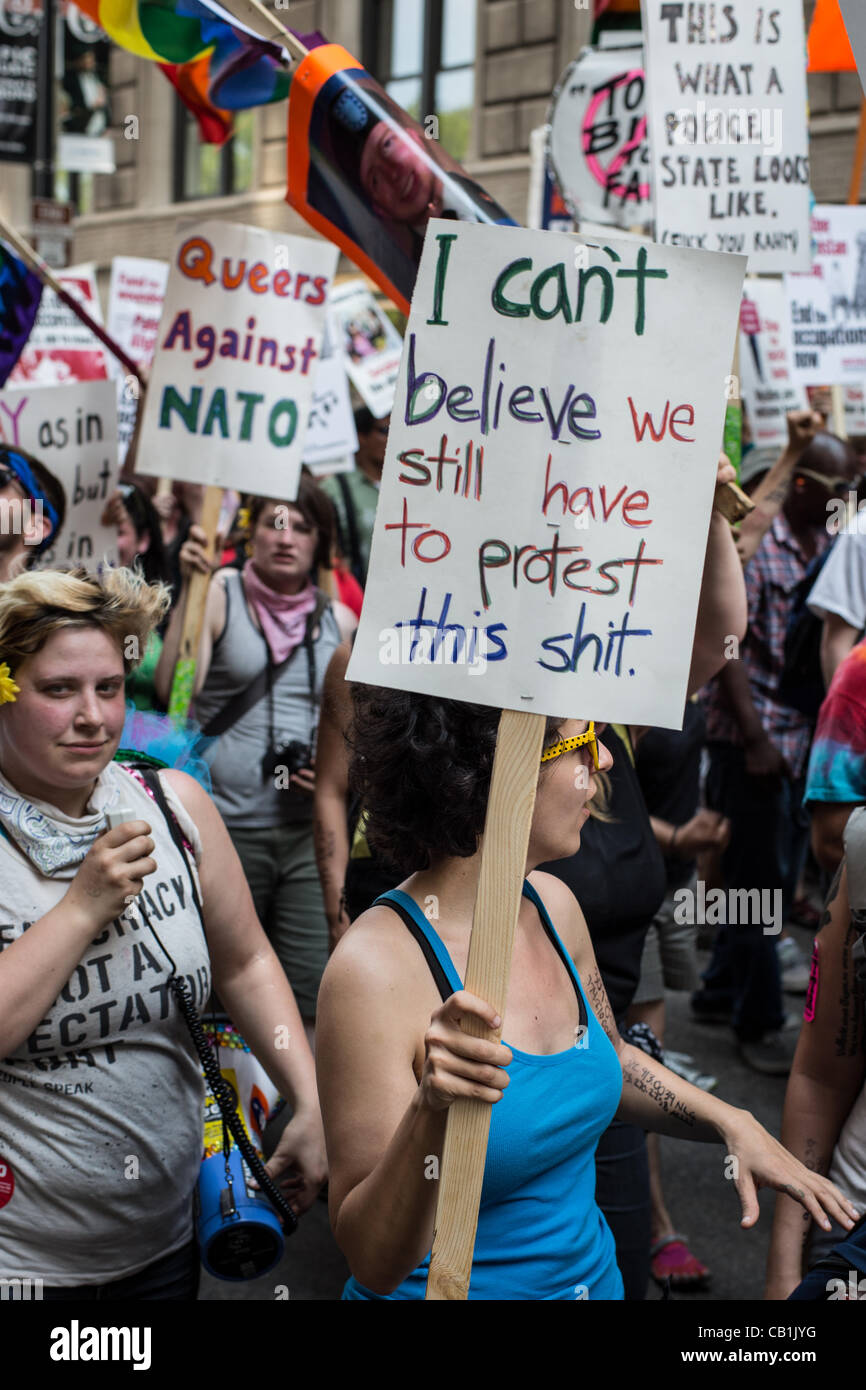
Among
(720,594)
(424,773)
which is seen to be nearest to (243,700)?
(720,594)

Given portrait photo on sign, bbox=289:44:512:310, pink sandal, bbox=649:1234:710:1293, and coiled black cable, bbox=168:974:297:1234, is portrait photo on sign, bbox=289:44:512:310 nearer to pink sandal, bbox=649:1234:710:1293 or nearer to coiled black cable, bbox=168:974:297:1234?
coiled black cable, bbox=168:974:297:1234

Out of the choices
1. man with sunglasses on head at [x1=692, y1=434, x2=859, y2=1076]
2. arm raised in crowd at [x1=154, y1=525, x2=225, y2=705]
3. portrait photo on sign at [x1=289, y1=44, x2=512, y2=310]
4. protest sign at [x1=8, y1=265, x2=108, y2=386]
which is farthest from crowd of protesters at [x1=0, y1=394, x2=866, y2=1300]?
protest sign at [x1=8, y1=265, x2=108, y2=386]

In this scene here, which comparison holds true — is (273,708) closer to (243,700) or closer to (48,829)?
(243,700)

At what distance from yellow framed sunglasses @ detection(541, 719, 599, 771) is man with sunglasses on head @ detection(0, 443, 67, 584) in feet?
5.59

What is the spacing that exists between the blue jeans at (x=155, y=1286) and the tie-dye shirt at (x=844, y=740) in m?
1.33

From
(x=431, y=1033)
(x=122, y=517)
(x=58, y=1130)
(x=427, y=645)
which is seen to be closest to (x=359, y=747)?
(x=427, y=645)

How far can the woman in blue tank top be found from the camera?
5.37ft

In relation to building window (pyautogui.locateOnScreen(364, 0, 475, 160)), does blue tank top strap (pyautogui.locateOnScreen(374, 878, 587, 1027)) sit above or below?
below

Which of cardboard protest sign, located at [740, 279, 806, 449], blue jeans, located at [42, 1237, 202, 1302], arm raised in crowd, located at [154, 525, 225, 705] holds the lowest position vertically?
blue jeans, located at [42, 1237, 202, 1302]

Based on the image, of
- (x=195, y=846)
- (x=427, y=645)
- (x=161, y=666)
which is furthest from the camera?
(x=161, y=666)

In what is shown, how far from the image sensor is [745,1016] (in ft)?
17.3

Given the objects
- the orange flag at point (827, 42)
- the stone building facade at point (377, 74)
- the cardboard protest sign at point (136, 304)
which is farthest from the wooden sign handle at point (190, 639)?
the stone building facade at point (377, 74)
